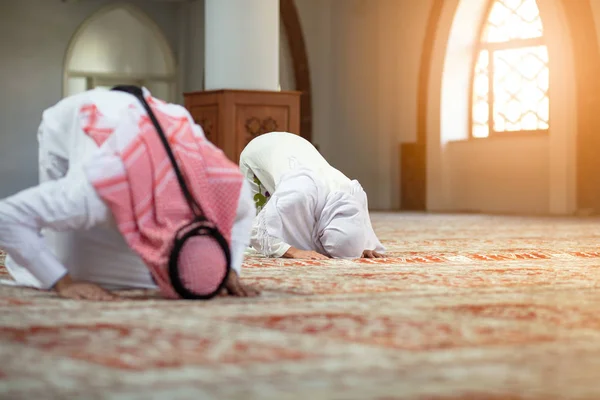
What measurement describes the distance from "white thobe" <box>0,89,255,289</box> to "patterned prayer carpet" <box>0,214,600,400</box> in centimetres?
15

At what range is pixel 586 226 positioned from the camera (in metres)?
9.07

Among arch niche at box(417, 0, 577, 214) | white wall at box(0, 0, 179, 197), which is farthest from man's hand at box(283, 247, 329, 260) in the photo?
white wall at box(0, 0, 179, 197)

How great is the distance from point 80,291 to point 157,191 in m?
0.40

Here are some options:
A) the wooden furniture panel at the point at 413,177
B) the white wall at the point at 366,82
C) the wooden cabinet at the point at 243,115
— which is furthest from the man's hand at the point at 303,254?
the white wall at the point at 366,82

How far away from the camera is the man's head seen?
5.10 metres

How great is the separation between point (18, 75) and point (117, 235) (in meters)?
13.3

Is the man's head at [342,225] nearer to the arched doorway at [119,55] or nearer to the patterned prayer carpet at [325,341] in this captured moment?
the patterned prayer carpet at [325,341]

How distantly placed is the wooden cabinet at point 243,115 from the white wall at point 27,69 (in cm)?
777

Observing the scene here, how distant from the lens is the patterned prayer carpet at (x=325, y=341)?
1.91 m

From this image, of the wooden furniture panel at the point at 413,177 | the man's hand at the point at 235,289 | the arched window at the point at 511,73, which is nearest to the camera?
the man's hand at the point at 235,289

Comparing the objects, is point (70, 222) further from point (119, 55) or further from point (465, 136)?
point (119, 55)

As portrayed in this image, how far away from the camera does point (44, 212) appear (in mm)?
3238

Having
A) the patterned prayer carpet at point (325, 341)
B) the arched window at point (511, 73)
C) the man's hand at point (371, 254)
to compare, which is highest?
the arched window at point (511, 73)

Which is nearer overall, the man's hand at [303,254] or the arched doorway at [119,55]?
the man's hand at [303,254]
